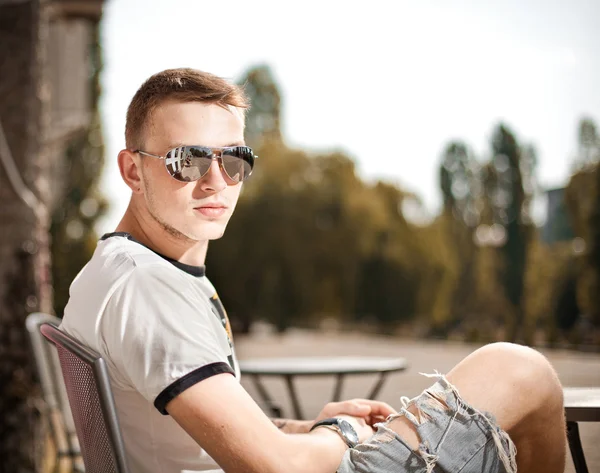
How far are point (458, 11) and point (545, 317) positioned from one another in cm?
1963

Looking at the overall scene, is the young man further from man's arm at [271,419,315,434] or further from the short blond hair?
man's arm at [271,419,315,434]

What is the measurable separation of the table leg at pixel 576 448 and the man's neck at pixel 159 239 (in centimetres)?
88

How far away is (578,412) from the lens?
1465 millimetres

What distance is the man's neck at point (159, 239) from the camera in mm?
1377

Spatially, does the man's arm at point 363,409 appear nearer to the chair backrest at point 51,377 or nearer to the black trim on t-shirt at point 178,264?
the black trim on t-shirt at point 178,264

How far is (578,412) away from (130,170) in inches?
39.3

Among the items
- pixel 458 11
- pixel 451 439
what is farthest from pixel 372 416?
pixel 458 11

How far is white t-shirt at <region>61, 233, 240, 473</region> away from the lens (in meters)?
1.09

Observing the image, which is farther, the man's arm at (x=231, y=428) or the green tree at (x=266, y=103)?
the green tree at (x=266, y=103)

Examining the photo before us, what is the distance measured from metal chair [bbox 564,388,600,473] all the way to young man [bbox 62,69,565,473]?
144 millimetres

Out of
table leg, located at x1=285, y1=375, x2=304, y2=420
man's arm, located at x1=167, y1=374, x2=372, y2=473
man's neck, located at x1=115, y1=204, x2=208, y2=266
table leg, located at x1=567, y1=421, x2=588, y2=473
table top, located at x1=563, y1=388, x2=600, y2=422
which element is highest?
man's neck, located at x1=115, y1=204, x2=208, y2=266

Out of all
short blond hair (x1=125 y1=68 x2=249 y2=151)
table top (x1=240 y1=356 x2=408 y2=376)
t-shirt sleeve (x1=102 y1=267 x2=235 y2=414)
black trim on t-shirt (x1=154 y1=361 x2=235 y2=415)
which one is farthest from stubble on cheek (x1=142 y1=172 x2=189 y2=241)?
table top (x1=240 y1=356 x2=408 y2=376)

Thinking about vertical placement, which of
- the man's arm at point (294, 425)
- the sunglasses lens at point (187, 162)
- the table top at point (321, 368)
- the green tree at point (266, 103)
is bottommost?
the table top at point (321, 368)

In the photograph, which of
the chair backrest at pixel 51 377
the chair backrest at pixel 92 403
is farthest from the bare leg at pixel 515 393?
the chair backrest at pixel 51 377
